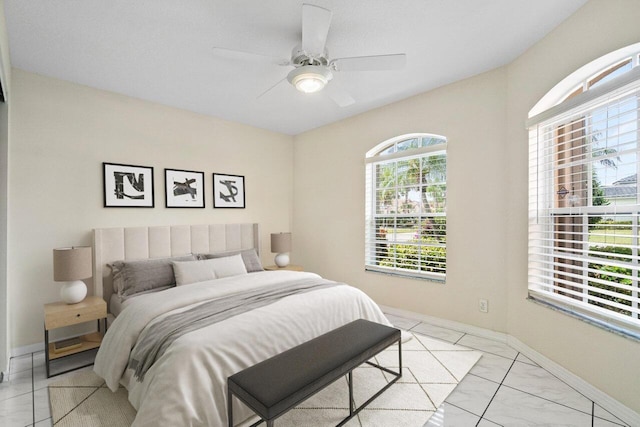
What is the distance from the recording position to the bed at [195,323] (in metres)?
1.72

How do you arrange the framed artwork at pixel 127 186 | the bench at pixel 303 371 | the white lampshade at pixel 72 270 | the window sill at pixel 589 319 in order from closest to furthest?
1. the bench at pixel 303 371
2. the window sill at pixel 589 319
3. the white lampshade at pixel 72 270
4. the framed artwork at pixel 127 186

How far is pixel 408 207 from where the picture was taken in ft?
12.7

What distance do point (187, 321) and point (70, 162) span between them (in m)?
2.29

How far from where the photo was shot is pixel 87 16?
84.0 inches

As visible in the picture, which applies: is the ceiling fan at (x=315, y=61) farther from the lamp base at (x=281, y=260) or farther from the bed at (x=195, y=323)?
the lamp base at (x=281, y=260)

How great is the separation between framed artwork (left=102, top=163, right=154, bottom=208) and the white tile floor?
1647mm

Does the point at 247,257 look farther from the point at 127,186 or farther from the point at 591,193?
the point at 591,193

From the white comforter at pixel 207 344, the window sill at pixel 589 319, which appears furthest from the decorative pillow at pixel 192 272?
the window sill at pixel 589 319

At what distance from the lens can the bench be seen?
4.94 ft

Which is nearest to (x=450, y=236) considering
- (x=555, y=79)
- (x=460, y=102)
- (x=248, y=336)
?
(x=460, y=102)

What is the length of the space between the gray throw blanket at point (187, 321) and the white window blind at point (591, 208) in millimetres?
2159

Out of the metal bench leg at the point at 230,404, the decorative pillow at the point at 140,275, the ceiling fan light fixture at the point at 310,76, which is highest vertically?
the ceiling fan light fixture at the point at 310,76

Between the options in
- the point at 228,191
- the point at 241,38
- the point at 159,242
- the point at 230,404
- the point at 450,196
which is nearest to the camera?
the point at 230,404

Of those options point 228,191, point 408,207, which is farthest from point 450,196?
point 228,191
